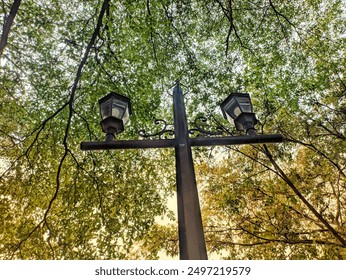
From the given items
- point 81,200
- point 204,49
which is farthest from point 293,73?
point 81,200

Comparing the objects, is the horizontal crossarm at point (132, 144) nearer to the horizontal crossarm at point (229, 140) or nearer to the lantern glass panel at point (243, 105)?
the horizontal crossarm at point (229, 140)

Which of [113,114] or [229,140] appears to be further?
[113,114]

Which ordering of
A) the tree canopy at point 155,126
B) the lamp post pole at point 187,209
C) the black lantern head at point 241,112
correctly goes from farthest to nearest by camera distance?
the tree canopy at point 155,126 < the black lantern head at point 241,112 < the lamp post pole at point 187,209

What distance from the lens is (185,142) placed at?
2.40 m

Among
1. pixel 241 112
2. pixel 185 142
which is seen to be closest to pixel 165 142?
pixel 185 142

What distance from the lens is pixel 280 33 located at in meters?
8.41

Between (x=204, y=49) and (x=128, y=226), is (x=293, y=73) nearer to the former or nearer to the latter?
(x=204, y=49)

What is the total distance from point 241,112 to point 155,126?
500 cm

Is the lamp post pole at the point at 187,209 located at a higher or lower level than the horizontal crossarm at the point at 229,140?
lower

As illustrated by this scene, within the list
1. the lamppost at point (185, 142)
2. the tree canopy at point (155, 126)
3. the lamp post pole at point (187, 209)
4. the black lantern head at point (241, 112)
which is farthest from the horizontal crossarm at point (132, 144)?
the tree canopy at point (155, 126)

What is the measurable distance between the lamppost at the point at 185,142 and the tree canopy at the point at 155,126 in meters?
3.78

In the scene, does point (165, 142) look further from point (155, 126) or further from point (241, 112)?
point (155, 126)

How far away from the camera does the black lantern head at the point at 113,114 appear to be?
2.75 m
